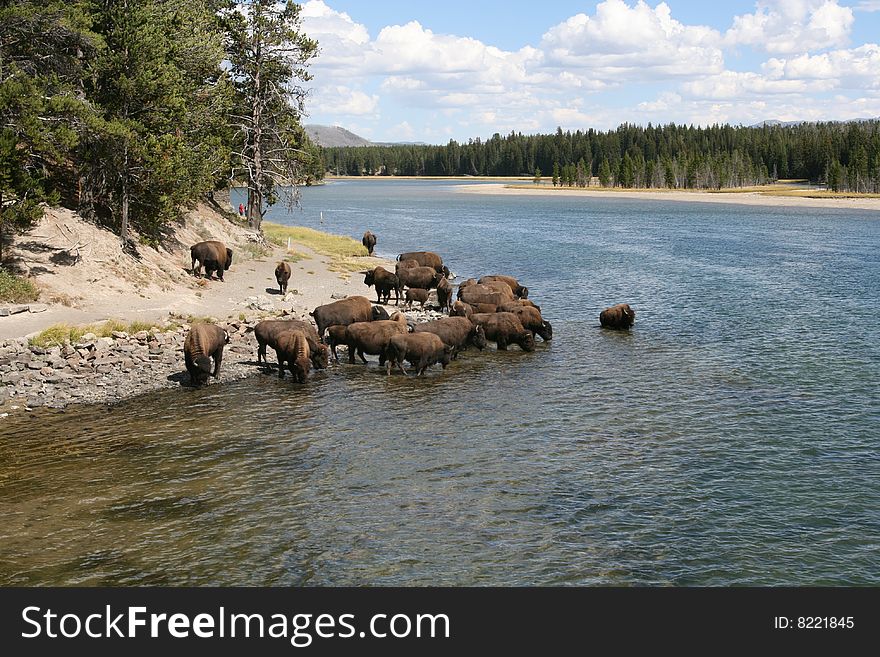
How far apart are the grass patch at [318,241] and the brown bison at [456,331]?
83.5 feet

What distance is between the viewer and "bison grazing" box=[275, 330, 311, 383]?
24.8 meters

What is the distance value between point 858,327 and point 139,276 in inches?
1222

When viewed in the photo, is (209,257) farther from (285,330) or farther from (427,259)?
(285,330)

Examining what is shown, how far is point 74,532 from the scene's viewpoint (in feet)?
47.8

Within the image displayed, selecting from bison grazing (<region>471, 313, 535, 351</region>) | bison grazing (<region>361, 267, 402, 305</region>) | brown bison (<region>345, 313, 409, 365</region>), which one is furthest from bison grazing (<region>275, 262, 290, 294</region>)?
bison grazing (<region>471, 313, 535, 351</region>)

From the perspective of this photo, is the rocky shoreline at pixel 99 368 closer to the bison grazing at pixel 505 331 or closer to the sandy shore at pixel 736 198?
the bison grazing at pixel 505 331

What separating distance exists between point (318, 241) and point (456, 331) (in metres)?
35.9

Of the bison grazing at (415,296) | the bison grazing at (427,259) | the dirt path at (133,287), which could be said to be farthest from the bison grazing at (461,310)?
the bison grazing at (427,259)

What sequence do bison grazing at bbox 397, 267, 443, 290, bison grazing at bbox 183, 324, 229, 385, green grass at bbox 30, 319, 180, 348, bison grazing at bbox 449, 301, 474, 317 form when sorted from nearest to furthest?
bison grazing at bbox 183, 324, 229, 385
green grass at bbox 30, 319, 180, 348
bison grazing at bbox 449, 301, 474, 317
bison grazing at bbox 397, 267, 443, 290

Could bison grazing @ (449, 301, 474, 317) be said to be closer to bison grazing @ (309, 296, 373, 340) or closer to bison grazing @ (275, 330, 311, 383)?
bison grazing @ (309, 296, 373, 340)

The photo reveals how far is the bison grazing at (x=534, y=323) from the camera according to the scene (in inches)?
1230

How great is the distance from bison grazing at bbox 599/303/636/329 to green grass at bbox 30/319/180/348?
17311 millimetres

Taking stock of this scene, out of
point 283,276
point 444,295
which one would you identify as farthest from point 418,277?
point 283,276
